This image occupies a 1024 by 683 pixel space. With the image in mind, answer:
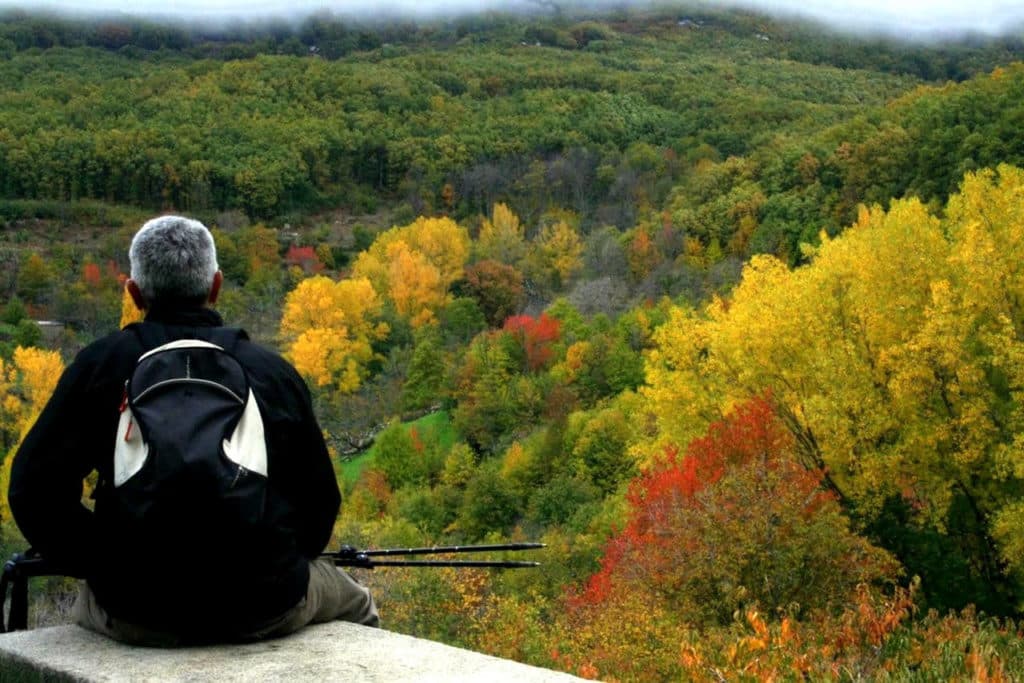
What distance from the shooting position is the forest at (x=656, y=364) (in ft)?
67.7

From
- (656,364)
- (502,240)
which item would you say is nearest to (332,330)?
(502,240)

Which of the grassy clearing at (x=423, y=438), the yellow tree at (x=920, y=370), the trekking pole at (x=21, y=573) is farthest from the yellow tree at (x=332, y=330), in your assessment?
the trekking pole at (x=21, y=573)

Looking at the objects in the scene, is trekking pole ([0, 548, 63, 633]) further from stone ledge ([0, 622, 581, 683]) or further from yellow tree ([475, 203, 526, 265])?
yellow tree ([475, 203, 526, 265])

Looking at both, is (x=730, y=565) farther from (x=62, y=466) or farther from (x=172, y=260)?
(x=62, y=466)

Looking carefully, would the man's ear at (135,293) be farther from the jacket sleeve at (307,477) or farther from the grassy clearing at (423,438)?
the grassy clearing at (423,438)

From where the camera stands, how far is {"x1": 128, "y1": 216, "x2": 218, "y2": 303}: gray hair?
4.77m

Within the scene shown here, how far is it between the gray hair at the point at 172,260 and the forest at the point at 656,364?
3.46 metres

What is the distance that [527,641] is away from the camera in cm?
2381

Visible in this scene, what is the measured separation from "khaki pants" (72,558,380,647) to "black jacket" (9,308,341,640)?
6 centimetres

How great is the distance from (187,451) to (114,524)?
0.47 meters

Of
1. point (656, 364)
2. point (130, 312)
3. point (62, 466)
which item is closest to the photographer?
point (62, 466)

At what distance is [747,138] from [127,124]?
96.9m

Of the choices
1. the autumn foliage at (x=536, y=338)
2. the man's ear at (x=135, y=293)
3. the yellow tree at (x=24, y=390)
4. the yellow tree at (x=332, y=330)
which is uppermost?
the man's ear at (x=135, y=293)

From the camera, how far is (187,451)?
4211 mm
